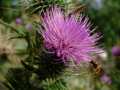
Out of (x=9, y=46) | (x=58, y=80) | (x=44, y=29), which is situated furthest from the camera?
(x=9, y=46)

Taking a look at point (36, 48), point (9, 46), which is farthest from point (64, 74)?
point (9, 46)

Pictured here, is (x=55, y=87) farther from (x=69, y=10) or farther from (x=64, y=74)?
(x=69, y=10)

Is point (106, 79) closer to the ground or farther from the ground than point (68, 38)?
closer to the ground

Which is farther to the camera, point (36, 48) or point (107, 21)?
point (107, 21)

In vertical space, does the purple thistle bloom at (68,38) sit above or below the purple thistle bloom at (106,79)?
above

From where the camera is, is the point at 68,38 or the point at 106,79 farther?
the point at 106,79

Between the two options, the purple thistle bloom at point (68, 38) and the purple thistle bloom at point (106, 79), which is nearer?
the purple thistle bloom at point (68, 38)

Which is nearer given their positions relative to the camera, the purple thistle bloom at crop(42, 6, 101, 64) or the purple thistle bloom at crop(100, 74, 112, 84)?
the purple thistle bloom at crop(42, 6, 101, 64)

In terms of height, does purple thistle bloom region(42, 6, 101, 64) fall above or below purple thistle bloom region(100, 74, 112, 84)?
above
